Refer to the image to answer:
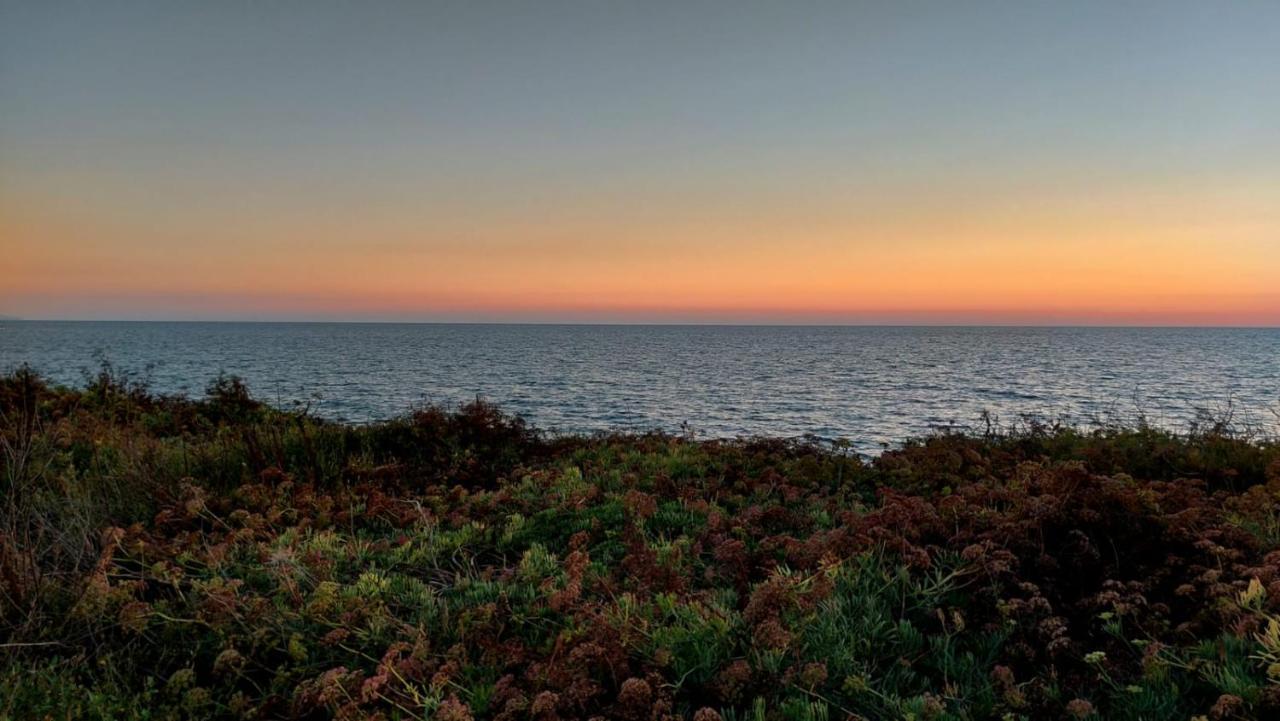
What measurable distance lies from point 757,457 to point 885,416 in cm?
2105

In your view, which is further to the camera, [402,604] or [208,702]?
[402,604]

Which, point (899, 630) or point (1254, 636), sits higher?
point (1254, 636)

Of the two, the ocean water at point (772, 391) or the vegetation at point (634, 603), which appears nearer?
the vegetation at point (634, 603)

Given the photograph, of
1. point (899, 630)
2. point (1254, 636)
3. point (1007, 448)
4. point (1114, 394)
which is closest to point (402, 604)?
point (899, 630)

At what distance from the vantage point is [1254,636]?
12.7 feet

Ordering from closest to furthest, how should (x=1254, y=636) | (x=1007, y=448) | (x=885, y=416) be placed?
(x=1254, y=636)
(x=1007, y=448)
(x=885, y=416)

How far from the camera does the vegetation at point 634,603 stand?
383 cm

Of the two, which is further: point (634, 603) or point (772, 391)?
point (772, 391)

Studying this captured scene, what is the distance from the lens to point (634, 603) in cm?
495

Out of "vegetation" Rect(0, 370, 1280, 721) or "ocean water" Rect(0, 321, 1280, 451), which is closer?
"vegetation" Rect(0, 370, 1280, 721)

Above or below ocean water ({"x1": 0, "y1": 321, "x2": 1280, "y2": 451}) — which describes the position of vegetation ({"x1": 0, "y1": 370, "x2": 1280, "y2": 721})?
above

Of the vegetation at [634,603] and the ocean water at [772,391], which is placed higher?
the vegetation at [634,603]

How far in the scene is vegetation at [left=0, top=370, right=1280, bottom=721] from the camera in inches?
151

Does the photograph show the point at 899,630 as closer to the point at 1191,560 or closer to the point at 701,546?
the point at 701,546
